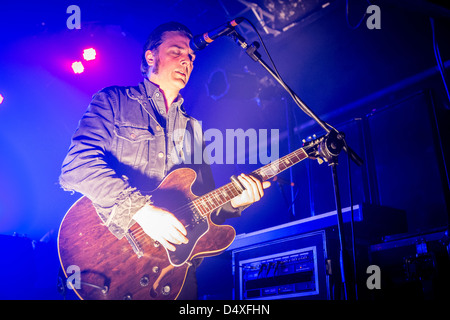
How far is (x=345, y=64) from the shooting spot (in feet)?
13.0

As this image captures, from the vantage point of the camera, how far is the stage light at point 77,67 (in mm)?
3596

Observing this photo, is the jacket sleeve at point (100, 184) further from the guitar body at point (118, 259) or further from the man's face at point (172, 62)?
the man's face at point (172, 62)

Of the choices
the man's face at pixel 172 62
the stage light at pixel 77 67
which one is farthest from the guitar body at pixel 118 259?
the stage light at pixel 77 67

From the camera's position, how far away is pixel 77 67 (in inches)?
142

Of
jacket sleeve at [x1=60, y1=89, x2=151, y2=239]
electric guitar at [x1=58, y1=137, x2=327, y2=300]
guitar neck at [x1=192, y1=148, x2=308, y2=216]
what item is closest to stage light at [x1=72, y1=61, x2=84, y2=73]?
jacket sleeve at [x1=60, y1=89, x2=151, y2=239]

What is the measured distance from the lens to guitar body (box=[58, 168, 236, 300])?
191 centimetres

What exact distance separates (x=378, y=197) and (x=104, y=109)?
2.57 m

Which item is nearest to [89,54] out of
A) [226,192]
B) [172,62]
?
[172,62]

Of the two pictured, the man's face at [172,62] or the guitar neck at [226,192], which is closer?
the guitar neck at [226,192]

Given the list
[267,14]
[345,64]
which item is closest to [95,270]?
[267,14]

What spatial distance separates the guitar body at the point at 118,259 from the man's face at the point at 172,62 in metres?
0.99

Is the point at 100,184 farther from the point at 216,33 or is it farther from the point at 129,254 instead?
the point at 216,33

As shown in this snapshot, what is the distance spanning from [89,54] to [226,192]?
2.26 metres

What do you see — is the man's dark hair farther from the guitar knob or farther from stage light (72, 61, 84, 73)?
the guitar knob
